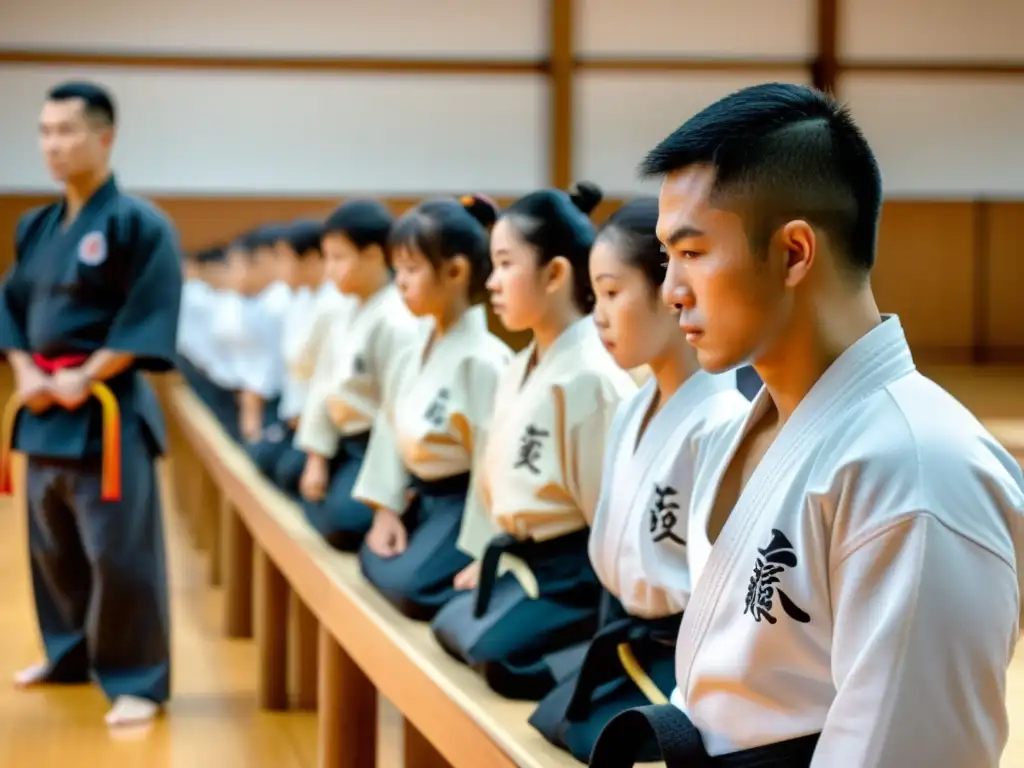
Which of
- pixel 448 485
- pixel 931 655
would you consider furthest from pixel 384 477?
pixel 931 655

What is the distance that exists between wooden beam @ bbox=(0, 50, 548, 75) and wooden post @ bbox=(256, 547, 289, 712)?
643 cm

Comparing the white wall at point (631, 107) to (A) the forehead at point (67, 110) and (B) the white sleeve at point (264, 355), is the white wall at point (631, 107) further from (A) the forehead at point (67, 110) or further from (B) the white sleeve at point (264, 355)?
(A) the forehead at point (67, 110)

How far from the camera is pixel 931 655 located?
3.54 ft

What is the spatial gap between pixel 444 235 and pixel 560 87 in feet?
23.6

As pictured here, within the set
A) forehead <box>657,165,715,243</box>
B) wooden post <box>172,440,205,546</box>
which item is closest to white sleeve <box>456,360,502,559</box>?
forehead <box>657,165,715,243</box>

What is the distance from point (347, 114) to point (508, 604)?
8.36 metres

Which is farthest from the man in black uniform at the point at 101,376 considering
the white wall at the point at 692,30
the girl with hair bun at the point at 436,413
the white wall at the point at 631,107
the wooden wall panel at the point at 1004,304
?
the wooden wall panel at the point at 1004,304

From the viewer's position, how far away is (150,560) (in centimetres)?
398

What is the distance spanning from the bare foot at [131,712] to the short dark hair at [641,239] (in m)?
2.48

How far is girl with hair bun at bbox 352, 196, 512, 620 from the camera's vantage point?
9.80 feet

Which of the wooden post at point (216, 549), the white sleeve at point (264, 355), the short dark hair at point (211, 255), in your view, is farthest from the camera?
the short dark hair at point (211, 255)

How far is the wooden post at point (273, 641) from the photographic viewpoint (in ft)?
13.7

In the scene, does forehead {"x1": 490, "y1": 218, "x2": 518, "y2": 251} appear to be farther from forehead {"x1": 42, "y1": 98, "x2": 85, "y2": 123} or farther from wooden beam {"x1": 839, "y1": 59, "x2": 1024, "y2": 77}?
wooden beam {"x1": 839, "y1": 59, "x2": 1024, "y2": 77}

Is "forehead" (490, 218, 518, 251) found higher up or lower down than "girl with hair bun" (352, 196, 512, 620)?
higher up
